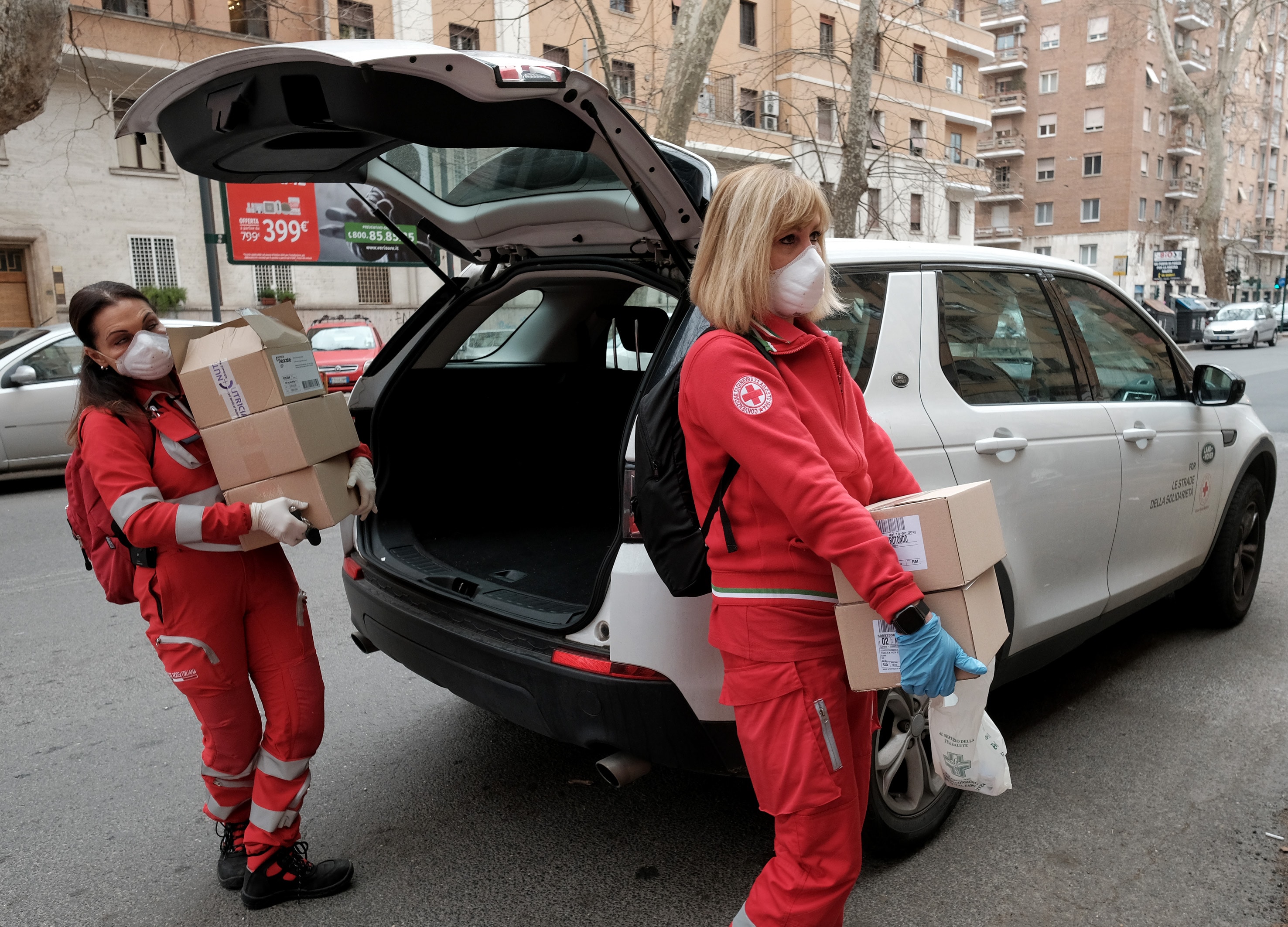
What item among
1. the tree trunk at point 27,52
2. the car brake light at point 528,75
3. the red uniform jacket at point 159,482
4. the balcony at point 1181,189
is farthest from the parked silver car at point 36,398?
the balcony at point 1181,189

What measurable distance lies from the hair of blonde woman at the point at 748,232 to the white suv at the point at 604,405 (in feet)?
1.06

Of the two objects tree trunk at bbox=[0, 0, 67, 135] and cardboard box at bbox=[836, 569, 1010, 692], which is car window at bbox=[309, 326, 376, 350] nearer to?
tree trunk at bbox=[0, 0, 67, 135]

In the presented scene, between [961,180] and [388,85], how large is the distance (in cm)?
1413

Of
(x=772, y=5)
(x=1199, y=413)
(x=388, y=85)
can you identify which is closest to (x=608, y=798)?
(x=388, y=85)

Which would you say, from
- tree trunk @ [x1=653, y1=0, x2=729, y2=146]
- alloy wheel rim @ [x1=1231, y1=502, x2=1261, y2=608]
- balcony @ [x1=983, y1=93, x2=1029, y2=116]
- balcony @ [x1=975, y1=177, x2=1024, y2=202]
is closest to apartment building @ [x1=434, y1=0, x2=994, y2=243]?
tree trunk @ [x1=653, y1=0, x2=729, y2=146]

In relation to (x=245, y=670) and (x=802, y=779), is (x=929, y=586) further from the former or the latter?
(x=245, y=670)

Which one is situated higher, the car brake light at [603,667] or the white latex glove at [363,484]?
the white latex glove at [363,484]

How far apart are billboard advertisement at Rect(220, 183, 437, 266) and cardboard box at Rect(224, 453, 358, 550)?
15.2 meters

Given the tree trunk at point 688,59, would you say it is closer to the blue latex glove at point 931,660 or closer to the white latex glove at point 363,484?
the white latex glove at point 363,484

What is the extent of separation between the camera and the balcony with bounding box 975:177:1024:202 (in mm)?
59438

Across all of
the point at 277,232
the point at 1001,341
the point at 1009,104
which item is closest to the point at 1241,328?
the point at 277,232

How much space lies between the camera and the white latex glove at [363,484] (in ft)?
8.79

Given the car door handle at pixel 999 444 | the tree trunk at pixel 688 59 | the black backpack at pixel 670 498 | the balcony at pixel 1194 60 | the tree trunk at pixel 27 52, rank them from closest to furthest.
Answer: the black backpack at pixel 670 498 → the car door handle at pixel 999 444 → the tree trunk at pixel 27 52 → the tree trunk at pixel 688 59 → the balcony at pixel 1194 60

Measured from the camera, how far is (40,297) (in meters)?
23.2
